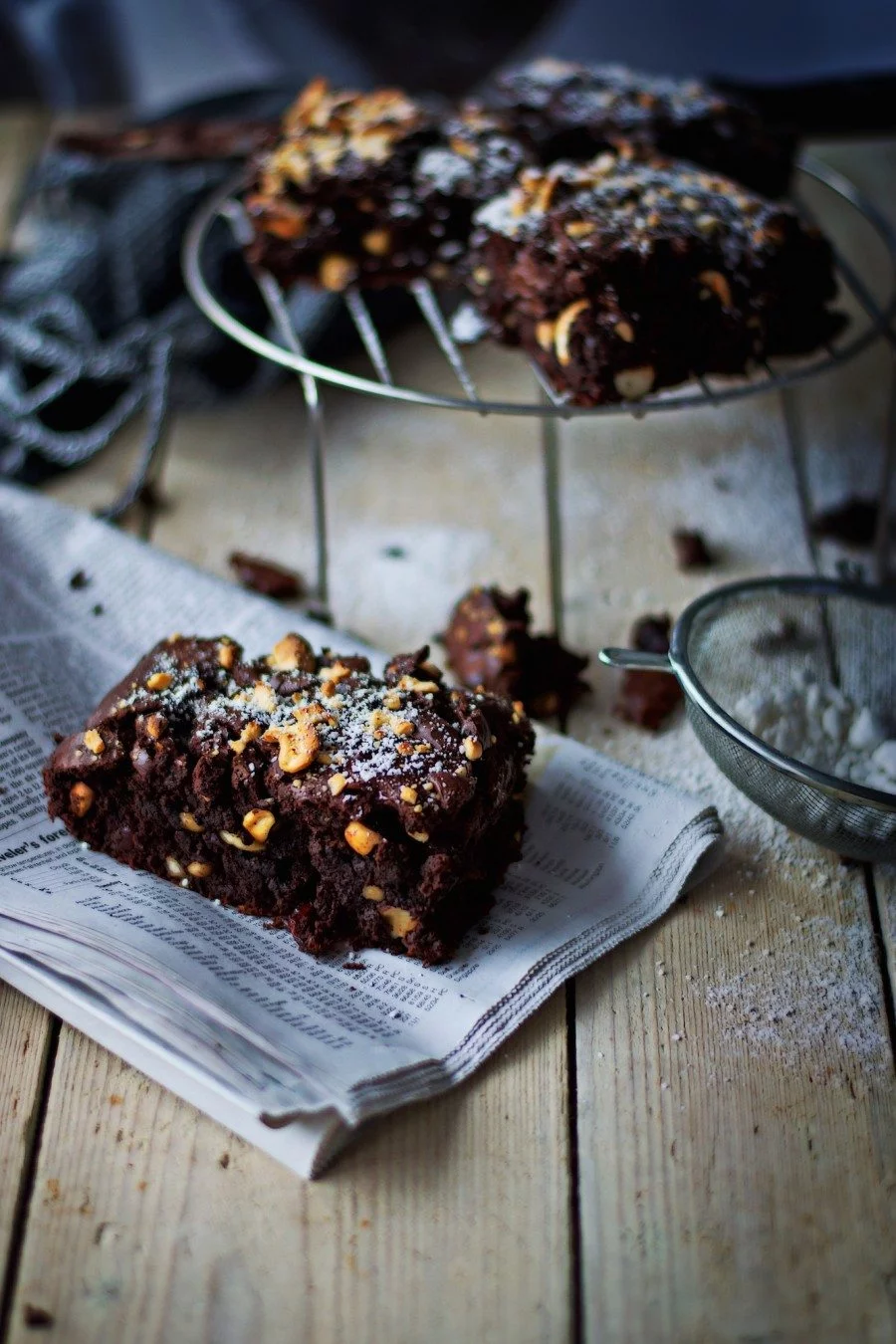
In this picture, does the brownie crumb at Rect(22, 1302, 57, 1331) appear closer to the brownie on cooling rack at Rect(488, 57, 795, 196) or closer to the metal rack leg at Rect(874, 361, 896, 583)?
the metal rack leg at Rect(874, 361, 896, 583)

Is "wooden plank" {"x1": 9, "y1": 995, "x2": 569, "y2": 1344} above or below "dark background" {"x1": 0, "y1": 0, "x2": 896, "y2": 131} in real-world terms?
below

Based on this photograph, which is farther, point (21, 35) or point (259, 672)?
point (21, 35)

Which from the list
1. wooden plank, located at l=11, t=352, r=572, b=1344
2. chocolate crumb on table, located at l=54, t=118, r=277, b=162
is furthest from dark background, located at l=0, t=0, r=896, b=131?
wooden plank, located at l=11, t=352, r=572, b=1344

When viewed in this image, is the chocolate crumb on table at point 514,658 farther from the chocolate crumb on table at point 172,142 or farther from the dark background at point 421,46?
the dark background at point 421,46

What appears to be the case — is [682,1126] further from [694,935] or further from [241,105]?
[241,105]

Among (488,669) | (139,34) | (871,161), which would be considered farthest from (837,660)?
(139,34)

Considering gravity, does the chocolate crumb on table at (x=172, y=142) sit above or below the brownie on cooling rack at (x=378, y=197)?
below

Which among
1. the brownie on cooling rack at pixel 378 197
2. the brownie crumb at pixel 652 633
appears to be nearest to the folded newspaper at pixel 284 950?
the brownie crumb at pixel 652 633
